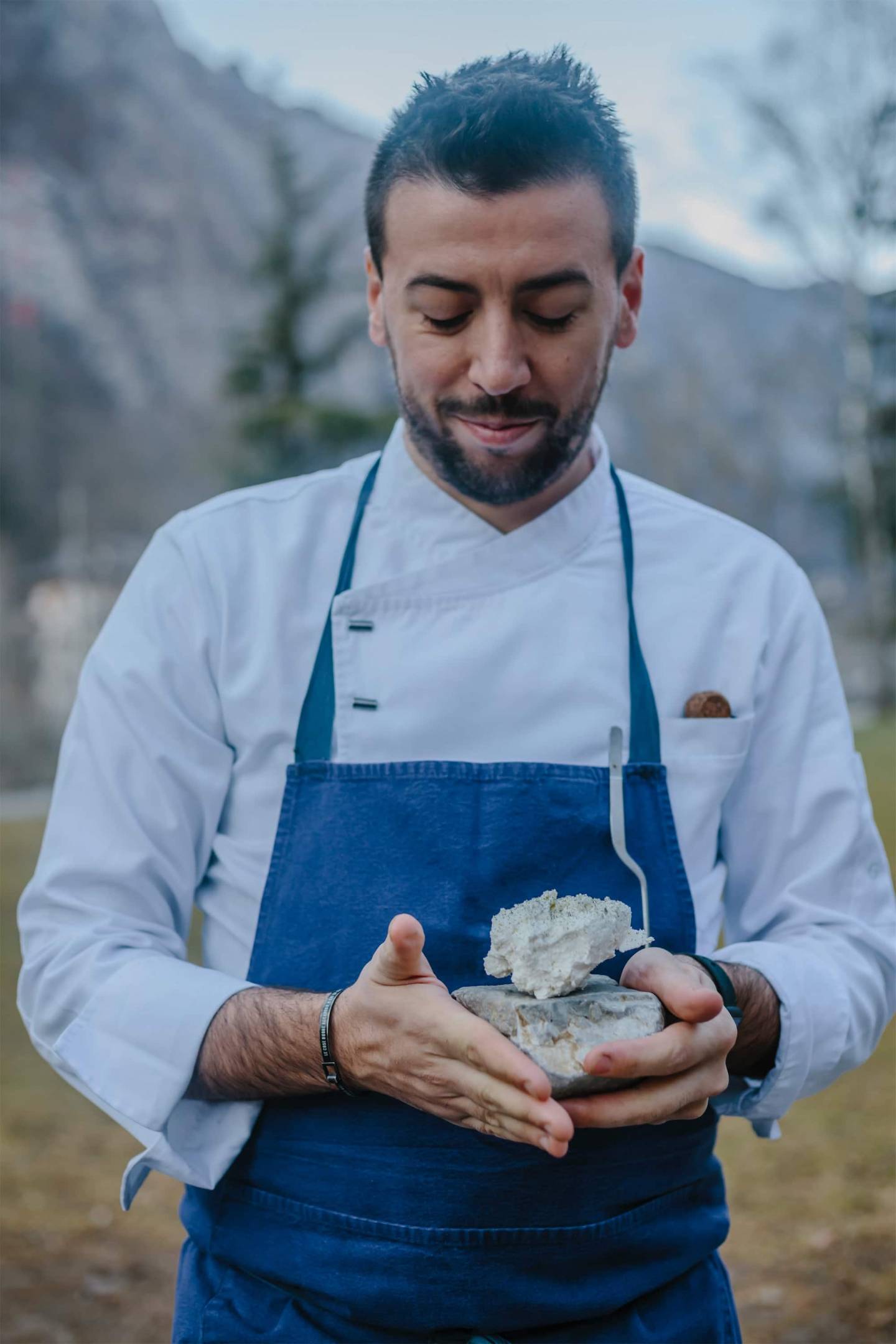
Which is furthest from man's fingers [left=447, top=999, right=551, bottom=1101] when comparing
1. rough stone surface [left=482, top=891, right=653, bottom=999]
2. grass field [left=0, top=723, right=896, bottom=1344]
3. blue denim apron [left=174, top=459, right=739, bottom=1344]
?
grass field [left=0, top=723, right=896, bottom=1344]

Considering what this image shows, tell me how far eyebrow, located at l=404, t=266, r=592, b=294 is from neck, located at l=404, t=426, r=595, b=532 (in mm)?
297

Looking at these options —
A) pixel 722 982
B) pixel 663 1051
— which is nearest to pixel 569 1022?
pixel 663 1051

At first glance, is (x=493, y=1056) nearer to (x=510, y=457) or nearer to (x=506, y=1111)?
(x=506, y=1111)

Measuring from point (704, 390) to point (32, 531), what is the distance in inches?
504

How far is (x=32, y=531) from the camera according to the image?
70.5 ft

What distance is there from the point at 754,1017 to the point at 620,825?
0.97 feet

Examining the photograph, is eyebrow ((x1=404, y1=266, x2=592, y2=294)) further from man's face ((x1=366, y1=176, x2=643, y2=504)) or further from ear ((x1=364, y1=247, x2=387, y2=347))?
ear ((x1=364, y1=247, x2=387, y2=347))

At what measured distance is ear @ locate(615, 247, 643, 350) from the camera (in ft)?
6.10

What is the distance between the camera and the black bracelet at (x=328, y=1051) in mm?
1454

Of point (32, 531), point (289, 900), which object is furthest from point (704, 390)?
point (289, 900)

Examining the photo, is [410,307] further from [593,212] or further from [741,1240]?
[741,1240]

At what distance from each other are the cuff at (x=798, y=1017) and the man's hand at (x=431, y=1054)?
475 mm

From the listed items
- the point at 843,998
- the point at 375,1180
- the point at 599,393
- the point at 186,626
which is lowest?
the point at 375,1180

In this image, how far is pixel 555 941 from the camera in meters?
1.43
